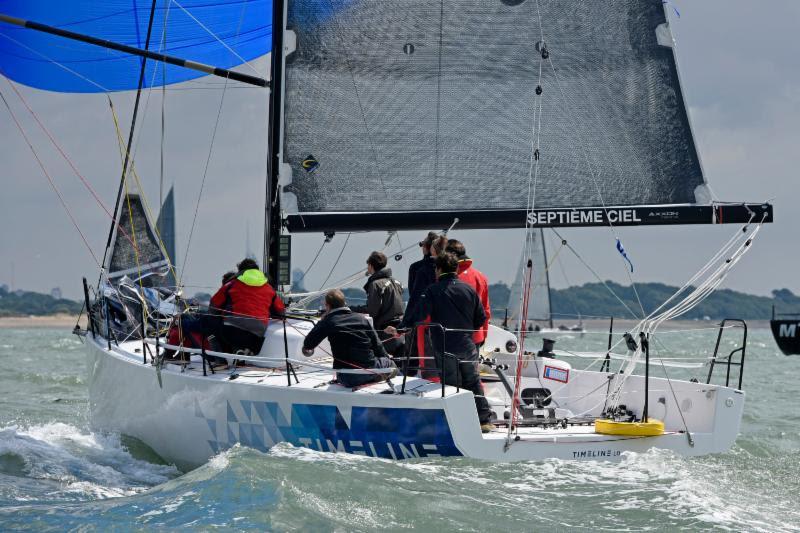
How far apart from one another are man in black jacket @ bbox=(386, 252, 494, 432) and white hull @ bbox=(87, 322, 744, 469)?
203 millimetres

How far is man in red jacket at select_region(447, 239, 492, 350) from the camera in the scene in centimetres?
761

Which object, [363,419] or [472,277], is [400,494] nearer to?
[363,419]

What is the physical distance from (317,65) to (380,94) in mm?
595

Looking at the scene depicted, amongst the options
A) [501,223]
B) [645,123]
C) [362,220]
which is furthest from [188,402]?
[645,123]

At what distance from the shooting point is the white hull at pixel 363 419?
6738 mm

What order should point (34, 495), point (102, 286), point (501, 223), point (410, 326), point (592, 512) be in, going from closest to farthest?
point (592, 512)
point (34, 495)
point (410, 326)
point (501, 223)
point (102, 286)

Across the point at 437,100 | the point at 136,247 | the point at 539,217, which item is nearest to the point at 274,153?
the point at 437,100

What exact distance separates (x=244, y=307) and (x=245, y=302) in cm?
4

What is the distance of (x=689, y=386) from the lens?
7812 millimetres

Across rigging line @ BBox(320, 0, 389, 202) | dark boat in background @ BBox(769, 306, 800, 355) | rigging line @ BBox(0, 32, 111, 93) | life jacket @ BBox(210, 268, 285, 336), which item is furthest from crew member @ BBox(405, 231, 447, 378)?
rigging line @ BBox(0, 32, 111, 93)

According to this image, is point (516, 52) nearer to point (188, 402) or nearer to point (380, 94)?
point (380, 94)

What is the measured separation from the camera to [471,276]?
26.2 ft

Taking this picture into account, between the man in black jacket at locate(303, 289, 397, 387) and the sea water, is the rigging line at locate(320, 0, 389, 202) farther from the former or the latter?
the sea water

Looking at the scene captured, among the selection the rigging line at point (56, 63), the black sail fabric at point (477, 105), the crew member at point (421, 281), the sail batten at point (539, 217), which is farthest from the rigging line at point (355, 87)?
the rigging line at point (56, 63)
